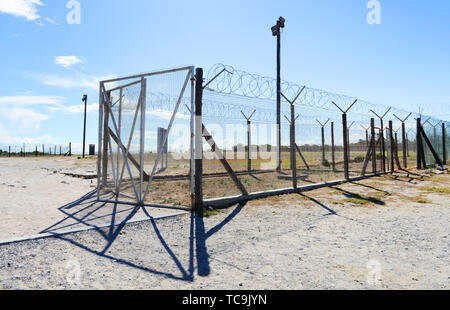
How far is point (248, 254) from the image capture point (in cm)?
354

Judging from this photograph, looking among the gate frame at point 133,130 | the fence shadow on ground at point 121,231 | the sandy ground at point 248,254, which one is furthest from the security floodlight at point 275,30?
the sandy ground at point 248,254

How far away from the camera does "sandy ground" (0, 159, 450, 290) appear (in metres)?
2.79

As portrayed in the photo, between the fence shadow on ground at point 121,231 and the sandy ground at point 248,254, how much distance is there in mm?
16

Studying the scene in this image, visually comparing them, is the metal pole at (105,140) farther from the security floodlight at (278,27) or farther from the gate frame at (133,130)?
the security floodlight at (278,27)

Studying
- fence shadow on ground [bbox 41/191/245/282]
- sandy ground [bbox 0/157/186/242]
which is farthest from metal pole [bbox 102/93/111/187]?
fence shadow on ground [bbox 41/191/245/282]

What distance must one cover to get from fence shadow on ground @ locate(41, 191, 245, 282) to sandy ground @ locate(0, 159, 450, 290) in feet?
0.05

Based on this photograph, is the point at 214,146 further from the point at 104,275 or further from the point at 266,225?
the point at 104,275

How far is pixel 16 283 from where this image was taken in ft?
8.84

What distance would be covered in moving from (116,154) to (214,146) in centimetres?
302

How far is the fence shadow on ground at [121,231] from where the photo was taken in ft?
10.4
